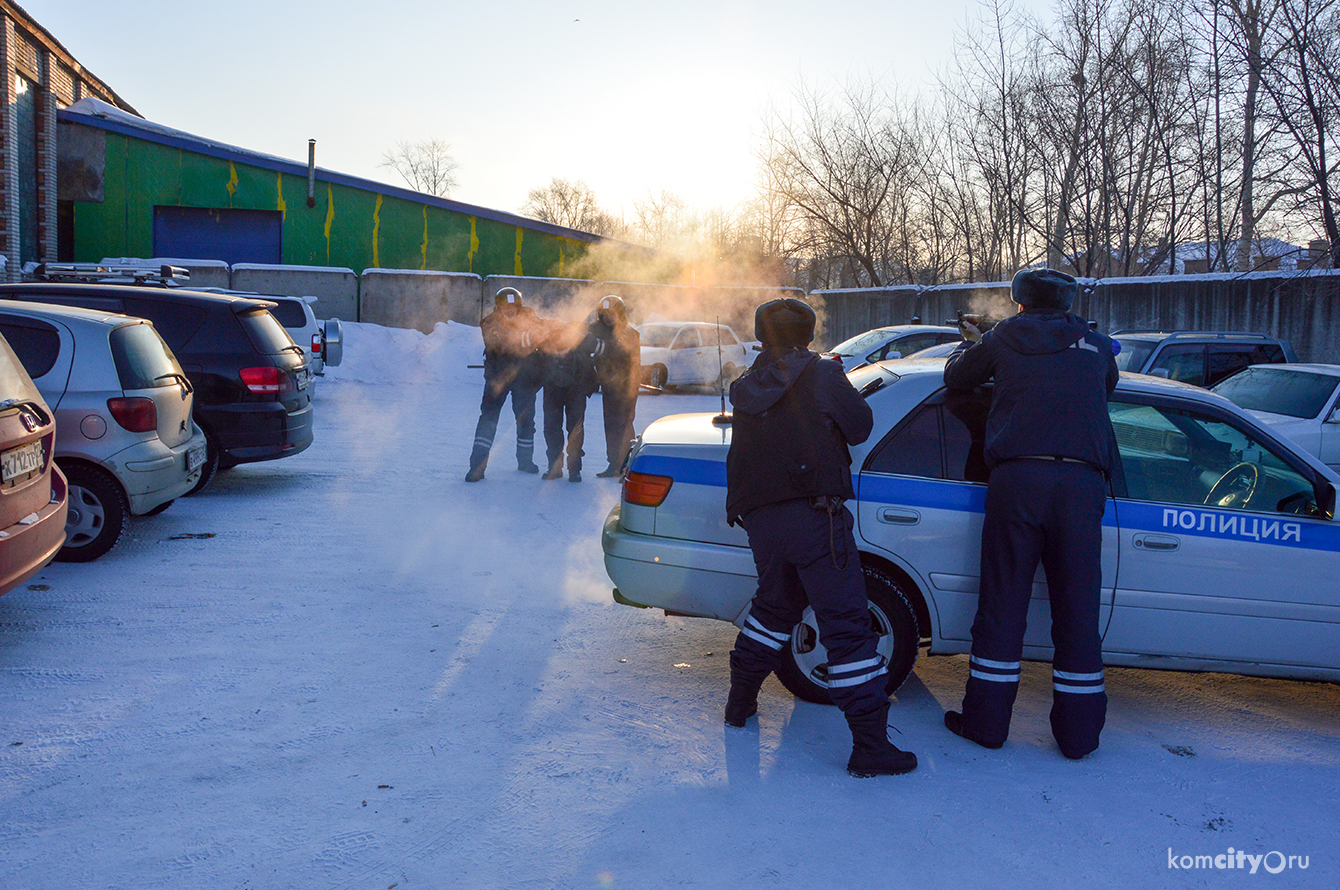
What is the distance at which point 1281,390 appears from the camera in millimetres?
8844

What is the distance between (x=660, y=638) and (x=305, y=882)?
2488 mm

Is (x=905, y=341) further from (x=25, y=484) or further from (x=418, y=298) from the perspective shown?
(x=418, y=298)

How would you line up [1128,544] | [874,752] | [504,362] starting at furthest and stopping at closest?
[504,362] → [1128,544] → [874,752]

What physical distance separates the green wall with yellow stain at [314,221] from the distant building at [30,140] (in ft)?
4.04

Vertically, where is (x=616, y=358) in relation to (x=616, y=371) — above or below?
above

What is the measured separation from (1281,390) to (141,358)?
369 inches

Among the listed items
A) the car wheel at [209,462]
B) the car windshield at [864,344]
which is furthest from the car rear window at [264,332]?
the car windshield at [864,344]

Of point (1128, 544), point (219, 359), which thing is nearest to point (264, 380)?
point (219, 359)

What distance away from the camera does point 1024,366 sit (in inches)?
149

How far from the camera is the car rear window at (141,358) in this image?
621 cm

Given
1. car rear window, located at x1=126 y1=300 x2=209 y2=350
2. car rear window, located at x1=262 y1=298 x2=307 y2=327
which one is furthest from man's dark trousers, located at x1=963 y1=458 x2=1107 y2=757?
car rear window, located at x1=262 y1=298 x2=307 y2=327

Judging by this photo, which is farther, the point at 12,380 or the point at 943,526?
the point at 12,380

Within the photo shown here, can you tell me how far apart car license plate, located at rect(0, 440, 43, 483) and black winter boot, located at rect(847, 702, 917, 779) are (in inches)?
146

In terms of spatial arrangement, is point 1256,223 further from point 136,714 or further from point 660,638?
point 136,714
